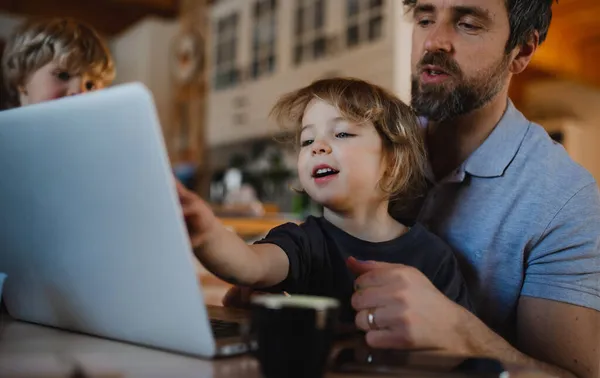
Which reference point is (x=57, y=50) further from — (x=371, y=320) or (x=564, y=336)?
(x=564, y=336)

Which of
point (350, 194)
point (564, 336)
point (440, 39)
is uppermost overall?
point (440, 39)

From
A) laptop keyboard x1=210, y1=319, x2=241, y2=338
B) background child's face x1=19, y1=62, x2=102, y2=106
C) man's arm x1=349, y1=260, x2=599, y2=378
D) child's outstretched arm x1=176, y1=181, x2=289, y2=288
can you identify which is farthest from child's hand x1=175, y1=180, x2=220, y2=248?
background child's face x1=19, y1=62, x2=102, y2=106

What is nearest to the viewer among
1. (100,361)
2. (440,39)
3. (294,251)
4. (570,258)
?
(100,361)

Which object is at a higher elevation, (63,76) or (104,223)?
(63,76)

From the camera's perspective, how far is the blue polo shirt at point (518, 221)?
3.31 feet

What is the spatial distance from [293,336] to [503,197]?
685 millimetres

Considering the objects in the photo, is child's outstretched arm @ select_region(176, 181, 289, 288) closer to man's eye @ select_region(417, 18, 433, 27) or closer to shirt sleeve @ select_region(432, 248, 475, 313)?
shirt sleeve @ select_region(432, 248, 475, 313)

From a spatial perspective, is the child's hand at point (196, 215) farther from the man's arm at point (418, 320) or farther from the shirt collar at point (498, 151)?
the shirt collar at point (498, 151)

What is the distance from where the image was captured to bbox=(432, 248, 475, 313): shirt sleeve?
0.94 m

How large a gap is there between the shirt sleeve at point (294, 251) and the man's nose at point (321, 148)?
0.11 metres

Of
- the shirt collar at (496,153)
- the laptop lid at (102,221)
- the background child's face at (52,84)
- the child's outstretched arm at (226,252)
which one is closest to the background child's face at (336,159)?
the child's outstretched arm at (226,252)

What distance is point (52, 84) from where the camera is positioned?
4.18ft

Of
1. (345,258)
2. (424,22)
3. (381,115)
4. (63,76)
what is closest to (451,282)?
(345,258)

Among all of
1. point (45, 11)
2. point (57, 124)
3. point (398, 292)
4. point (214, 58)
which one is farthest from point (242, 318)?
point (45, 11)
